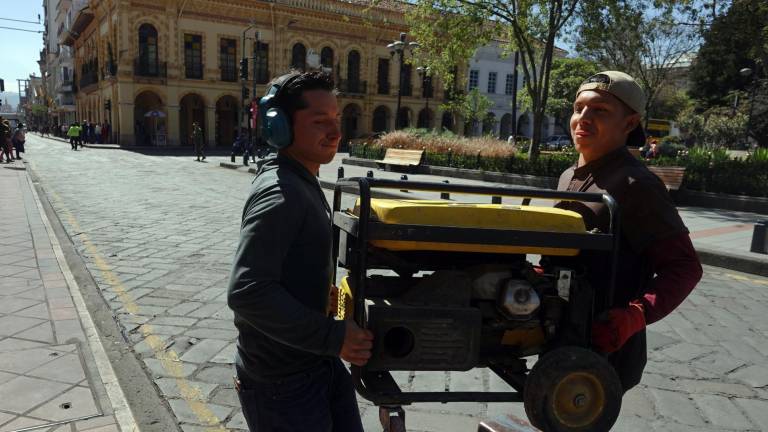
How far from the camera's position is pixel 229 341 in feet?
13.1

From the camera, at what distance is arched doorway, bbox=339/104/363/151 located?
145 ft

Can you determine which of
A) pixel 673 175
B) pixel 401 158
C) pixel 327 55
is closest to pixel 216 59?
pixel 327 55

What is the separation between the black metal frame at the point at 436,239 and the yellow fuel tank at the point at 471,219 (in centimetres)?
2

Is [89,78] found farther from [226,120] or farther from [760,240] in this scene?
[760,240]

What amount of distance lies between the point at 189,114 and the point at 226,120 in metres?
2.73

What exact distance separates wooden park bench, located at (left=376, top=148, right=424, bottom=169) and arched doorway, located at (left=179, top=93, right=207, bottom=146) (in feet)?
77.0

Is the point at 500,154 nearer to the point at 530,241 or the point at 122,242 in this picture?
the point at 122,242

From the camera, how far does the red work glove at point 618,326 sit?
67.3 inches

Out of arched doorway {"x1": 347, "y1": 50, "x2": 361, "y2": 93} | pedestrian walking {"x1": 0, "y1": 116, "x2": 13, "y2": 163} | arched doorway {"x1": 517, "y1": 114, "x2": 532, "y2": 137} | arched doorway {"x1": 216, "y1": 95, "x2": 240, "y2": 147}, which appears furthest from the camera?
arched doorway {"x1": 517, "y1": 114, "x2": 532, "y2": 137}

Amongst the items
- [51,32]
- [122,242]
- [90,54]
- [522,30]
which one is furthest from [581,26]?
[51,32]

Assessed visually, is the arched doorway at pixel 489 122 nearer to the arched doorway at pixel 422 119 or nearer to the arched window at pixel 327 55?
the arched doorway at pixel 422 119

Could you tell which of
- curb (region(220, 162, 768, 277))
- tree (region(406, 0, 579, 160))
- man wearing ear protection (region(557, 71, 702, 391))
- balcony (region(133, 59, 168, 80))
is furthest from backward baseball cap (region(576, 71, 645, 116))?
balcony (region(133, 59, 168, 80))

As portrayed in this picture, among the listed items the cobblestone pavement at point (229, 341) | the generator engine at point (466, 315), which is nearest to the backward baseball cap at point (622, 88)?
the generator engine at point (466, 315)

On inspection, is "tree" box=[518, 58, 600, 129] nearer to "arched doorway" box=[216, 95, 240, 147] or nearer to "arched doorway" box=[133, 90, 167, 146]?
"arched doorway" box=[216, 95, 240, 147]
